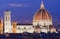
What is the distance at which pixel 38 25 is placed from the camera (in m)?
55.2

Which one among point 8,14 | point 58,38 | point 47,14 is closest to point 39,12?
point 47,14

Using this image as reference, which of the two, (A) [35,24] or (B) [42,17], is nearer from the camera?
(A) [35,24]

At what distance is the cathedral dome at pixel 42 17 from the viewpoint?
56.5m

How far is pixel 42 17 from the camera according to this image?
189 feet

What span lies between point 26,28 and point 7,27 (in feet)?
12.2

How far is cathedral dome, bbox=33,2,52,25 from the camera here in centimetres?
5653

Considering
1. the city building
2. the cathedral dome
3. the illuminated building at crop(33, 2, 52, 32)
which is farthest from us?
the cathedral dome

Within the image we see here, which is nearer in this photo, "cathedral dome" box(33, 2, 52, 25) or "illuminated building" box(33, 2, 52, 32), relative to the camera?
"illuminated building" box(33, 2, 52, 32)

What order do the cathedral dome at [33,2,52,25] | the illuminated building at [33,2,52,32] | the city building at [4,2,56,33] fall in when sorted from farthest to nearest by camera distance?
the cathedral dome at [33,2,52,25], the illuminated building at [33,2,52,32], the city building at [4,2,56,33]

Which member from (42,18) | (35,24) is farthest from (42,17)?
(35,24)

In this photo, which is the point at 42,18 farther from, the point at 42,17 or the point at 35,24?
the point at 35,24

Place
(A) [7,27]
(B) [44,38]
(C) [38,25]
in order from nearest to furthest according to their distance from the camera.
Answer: (B) [44,38] → (A) [7,27] → (C) [38,25]

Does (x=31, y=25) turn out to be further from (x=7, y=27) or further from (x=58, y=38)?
(x=58, y=38)

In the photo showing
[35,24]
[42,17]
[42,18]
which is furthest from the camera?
[42,17]
